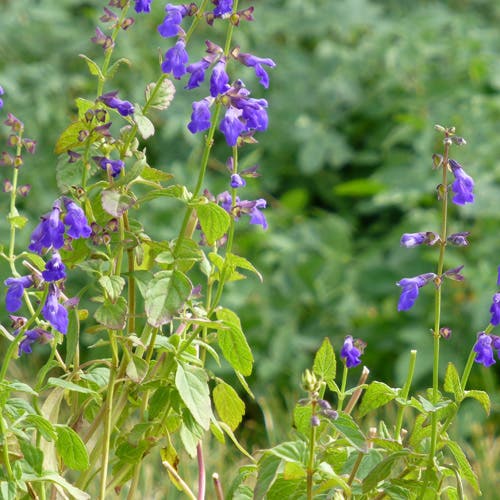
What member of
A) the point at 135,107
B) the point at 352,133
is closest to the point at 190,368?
the point at 135,107

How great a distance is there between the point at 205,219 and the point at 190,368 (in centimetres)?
23

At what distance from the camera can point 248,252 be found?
14.7 ft

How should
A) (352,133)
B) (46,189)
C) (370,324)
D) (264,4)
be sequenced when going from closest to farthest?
(370,324) < (46,189) < (352,133) < (264,4)

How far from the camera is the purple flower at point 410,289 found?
5.22 feet

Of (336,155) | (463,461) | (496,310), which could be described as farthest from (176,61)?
(336,155)

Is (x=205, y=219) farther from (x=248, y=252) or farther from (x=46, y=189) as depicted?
(x=46, y=189)

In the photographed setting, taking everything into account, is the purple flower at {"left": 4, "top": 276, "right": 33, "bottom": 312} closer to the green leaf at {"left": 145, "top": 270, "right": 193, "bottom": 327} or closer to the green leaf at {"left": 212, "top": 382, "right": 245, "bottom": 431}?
the green leaf at {"left": 145, "top": 270, "right": 193, "bottom": 327}

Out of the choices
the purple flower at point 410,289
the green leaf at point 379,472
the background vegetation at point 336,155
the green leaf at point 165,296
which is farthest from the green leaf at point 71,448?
the background vegetation at point 336,155

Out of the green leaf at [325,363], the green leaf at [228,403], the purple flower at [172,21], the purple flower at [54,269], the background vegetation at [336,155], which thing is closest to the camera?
the purple flower at [54,269]

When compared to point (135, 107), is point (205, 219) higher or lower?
lower

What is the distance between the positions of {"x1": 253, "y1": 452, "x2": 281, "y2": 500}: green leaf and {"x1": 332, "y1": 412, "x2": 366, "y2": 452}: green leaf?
11 cm

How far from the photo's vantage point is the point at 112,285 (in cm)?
164

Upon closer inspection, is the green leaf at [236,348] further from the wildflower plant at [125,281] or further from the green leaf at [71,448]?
the green leaf at [71,448]

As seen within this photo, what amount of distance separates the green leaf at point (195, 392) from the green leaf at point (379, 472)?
250 mm
